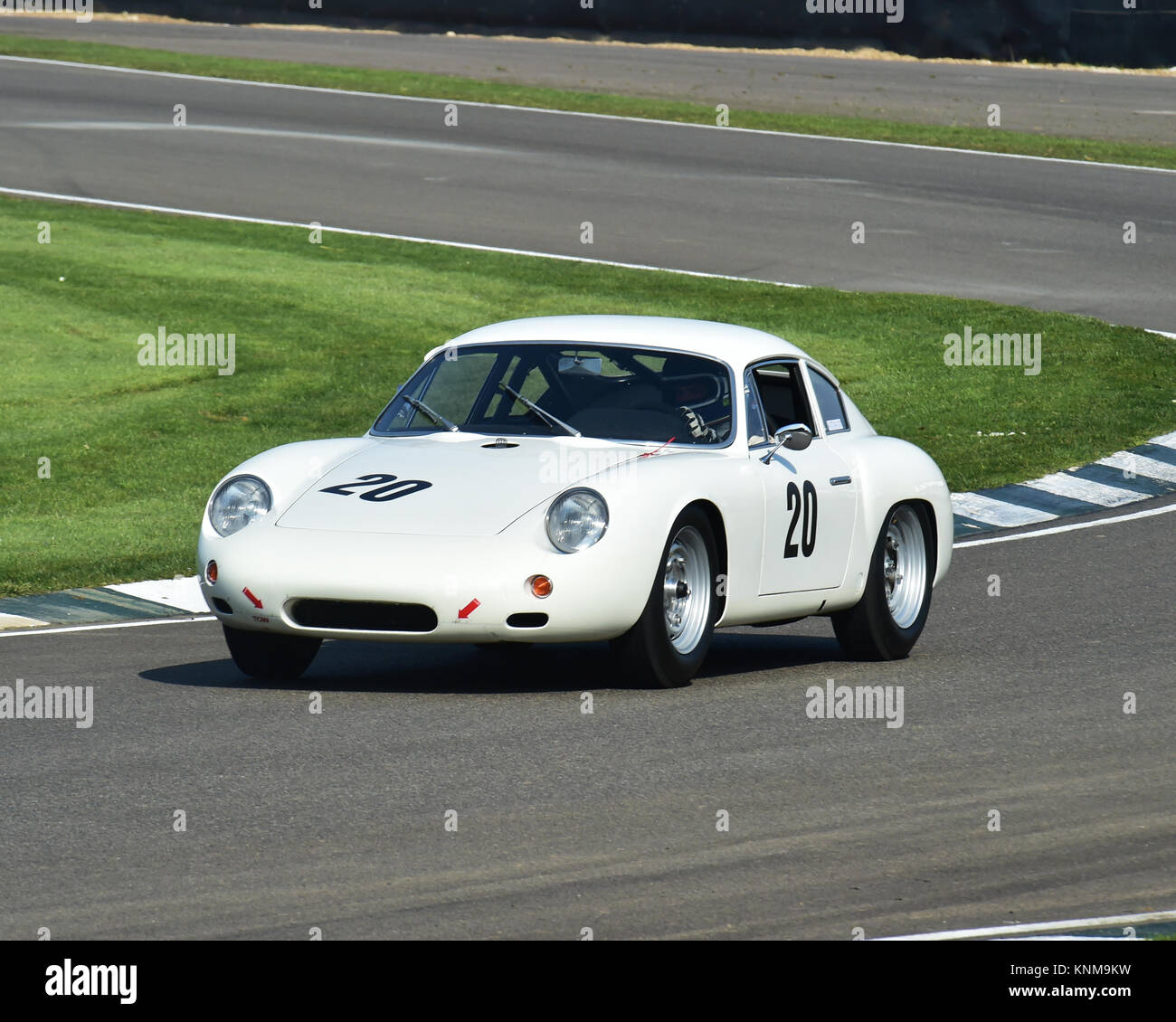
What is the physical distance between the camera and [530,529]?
8.08 meters

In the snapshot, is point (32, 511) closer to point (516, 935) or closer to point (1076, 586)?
point (1076, 586)

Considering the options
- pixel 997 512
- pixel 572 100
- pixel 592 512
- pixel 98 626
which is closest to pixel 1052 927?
pixel 592 512

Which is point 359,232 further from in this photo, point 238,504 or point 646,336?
point 238,504

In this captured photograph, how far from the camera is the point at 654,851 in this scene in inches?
235

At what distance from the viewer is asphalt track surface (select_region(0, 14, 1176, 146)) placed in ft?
96.6

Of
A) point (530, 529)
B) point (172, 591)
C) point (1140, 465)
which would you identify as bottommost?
point (172, 591)

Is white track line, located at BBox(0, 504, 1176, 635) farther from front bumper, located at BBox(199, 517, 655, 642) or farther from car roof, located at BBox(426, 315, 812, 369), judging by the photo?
front bumper, located at BBox(199, 517, 655, 642)

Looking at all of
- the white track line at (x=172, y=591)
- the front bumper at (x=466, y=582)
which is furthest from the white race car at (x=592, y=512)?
the white track line at (x=172, y=591)

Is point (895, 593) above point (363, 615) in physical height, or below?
below

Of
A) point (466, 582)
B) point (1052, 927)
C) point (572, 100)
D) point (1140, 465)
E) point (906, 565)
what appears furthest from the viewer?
point (572, 100)

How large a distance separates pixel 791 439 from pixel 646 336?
2.76 feet

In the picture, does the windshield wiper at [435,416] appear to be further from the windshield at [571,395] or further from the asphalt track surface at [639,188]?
the asphalt track surface at [639,188]

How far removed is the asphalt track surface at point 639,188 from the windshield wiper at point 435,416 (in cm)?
1006

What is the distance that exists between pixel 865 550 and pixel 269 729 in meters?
3.12
